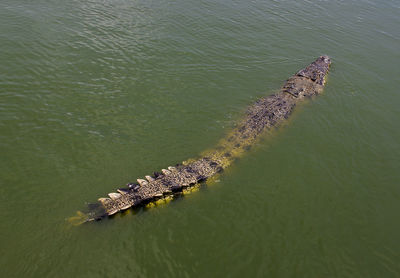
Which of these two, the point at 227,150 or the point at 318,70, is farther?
the point at 318,70

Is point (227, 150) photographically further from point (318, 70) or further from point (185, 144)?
point (318, 70)

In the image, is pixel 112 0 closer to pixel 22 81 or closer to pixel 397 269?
pixel 22 81

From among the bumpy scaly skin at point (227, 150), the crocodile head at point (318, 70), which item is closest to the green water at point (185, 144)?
the bumpy scaly skin at point (227, 150)

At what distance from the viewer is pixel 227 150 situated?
1022 centimetres

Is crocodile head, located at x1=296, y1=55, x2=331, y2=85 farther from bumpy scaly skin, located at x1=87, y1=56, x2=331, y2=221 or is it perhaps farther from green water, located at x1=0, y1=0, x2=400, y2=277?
green water, located at x1=0, y1=0, x2=400, y2=277

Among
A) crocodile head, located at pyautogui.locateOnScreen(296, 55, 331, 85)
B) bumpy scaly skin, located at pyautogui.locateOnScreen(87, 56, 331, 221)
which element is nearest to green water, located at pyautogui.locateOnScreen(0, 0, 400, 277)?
bumpy scaly skin, located at pyautogui.locateOnScreen(87, 56, 331, 221)

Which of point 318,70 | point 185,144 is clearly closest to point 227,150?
point 185,144

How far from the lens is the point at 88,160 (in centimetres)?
905

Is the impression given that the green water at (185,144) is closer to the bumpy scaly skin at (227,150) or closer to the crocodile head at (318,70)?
the bumpy scaly skin at (227,150)

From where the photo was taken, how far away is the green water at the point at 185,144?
23.9ft

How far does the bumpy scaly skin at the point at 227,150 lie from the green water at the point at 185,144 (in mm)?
374

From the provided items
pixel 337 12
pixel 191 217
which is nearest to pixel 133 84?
pixel 191 217

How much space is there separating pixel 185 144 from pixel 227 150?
1.50m

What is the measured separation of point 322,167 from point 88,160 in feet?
25.8
